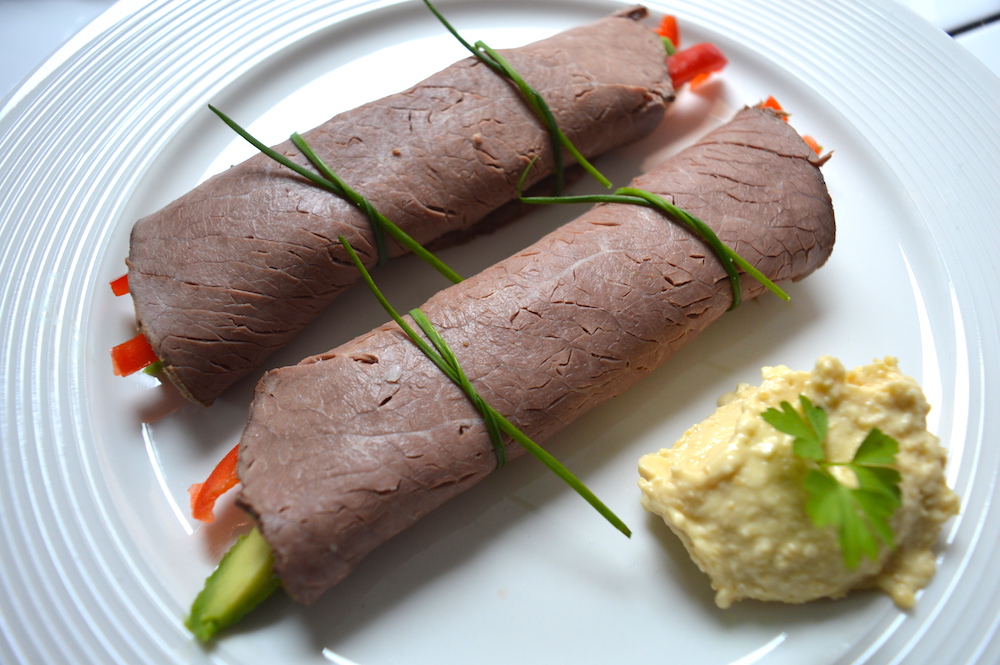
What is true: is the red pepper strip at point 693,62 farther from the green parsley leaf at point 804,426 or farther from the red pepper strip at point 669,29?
the green parsley leaf at point 804,426

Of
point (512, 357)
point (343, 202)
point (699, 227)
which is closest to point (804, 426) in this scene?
point (699, 227)

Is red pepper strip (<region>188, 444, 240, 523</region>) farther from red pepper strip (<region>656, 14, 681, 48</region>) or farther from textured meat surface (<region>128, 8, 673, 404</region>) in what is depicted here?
red pepper strip (<region>656, 14, 681, 48</region>)

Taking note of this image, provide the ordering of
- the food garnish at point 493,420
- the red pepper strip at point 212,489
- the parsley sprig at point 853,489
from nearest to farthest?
the parsley sprig at point 853,489 < the food garnish at point 493,420 < the red pepper strip at point 212,489

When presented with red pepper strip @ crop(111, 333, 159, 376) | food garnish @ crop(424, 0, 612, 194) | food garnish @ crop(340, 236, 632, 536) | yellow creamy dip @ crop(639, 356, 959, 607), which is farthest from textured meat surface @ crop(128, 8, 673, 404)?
yellow creamy dip @ crop(639, 356, 959, 607)

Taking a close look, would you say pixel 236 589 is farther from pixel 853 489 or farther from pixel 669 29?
pixel 669 29

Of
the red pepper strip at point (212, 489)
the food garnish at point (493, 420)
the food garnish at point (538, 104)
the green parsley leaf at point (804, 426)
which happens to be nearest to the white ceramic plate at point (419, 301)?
the red pepper strip at point (212, 489)

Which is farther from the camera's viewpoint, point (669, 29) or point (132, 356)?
point (669, 29)
